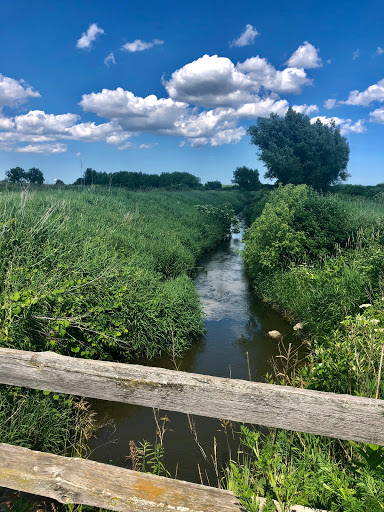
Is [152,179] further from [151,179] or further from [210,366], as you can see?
[210,366]

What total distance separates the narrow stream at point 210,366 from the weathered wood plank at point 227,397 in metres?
1.29

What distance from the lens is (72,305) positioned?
23.7 feet

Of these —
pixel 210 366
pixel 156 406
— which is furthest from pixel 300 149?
pixel 156 406

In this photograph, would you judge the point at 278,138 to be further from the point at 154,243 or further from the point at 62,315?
the point at 62,315

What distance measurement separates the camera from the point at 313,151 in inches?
1617

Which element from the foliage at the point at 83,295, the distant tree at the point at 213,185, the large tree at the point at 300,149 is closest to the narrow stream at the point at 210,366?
the foliage at the point at 83,295

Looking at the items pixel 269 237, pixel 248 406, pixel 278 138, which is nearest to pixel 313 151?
pixel 278 138

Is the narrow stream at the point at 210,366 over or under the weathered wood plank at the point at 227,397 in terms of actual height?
under

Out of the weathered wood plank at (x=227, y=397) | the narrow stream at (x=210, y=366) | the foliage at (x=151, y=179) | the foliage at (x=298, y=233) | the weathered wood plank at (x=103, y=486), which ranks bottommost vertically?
the narrow stream at (x=210, y=366)

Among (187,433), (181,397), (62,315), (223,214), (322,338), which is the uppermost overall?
(223,214)

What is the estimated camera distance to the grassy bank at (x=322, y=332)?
2750 millimetres

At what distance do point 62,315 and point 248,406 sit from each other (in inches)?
200

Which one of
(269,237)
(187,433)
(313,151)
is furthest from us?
(313,151)

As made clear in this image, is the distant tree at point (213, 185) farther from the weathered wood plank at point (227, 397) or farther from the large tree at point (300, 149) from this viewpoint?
the weathered wood plank at point (227, 397)
